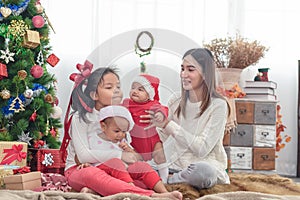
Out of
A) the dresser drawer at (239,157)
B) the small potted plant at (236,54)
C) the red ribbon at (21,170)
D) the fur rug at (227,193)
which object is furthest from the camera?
the small potted plant at (236,54)

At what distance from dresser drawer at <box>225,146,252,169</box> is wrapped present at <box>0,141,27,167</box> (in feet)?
4.42

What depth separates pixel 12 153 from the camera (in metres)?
2.11

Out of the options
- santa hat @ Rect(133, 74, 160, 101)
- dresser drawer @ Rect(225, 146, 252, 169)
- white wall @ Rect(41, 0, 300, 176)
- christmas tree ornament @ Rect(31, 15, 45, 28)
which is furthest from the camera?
white wall @ Rect(41, 0, 300, 176)

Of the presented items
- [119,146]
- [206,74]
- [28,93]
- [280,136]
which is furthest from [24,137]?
[280,136]

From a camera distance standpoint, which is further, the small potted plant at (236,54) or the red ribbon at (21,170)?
the small potted plant at (236,54)

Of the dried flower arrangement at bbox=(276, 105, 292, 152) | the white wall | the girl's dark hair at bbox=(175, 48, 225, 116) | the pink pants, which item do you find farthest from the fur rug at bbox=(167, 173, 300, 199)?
the white wall

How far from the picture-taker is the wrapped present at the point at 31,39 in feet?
7.73

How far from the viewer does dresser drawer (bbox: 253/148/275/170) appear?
2996 millimetres

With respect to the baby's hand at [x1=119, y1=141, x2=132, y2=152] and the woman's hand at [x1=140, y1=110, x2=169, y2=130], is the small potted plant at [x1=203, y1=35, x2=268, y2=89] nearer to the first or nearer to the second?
the woman's hand at [x1=140, y1=110, x2=169, y2=130]

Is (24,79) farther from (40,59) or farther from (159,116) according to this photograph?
(159,116)

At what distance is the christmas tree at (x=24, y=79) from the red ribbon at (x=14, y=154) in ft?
0.71

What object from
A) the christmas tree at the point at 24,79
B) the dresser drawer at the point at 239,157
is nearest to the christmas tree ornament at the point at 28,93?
the christmas tree at the point at 24,79

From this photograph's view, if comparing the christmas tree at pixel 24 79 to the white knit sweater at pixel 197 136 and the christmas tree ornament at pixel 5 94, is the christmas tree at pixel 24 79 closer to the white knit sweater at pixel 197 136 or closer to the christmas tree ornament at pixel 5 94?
the christmas tree ornament at pixel 5 94

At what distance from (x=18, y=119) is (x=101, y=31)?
106 cm
